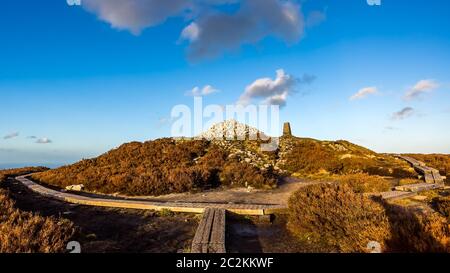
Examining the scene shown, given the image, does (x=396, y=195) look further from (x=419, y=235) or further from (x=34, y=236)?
(x=34, y=236)

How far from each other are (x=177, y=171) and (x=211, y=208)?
8.75 metres

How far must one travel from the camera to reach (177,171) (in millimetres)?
21203

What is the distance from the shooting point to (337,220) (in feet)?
31.9

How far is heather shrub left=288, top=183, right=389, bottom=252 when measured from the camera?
8203 millimetres

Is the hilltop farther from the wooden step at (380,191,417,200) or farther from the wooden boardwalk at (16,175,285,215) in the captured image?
the wooden step at (380,191,417,200)

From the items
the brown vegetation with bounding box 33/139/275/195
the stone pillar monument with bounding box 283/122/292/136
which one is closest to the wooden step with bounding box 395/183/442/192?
the brown vegetation with bounding box 33/139/275/195

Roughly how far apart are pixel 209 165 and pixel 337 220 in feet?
55.4

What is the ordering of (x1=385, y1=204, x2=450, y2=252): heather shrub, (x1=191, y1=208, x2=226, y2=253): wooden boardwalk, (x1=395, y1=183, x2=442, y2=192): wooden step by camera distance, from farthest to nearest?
(x1=395, y1=183, x2=442, y2=192): wooden step < (x1=191, y1=208, x2=226, y2=253): wooden boardwalk < (x1=385, y1=204, x2=450, y2=252): heather shrub

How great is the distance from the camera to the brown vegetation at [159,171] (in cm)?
1936

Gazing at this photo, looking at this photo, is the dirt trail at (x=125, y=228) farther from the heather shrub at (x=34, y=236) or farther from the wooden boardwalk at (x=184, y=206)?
the heather shrub at (x=34, y=236)

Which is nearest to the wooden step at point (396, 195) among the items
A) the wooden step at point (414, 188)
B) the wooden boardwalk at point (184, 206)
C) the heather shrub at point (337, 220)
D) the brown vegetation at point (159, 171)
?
the wooden step at point (414, 188)

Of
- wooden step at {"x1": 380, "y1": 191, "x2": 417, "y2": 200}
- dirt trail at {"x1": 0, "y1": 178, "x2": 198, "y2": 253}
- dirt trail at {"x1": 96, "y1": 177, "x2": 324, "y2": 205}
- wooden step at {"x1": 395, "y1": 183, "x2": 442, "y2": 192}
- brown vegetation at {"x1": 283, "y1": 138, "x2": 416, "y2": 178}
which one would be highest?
brown vegetation at {"x1": 283, "y1": 138, "x2": 416, "y2": 178}
